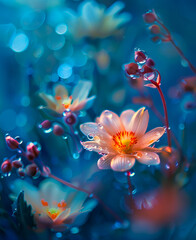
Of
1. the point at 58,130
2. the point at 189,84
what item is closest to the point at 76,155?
the point at 58,130

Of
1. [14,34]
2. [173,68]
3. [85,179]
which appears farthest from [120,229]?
[14,34]

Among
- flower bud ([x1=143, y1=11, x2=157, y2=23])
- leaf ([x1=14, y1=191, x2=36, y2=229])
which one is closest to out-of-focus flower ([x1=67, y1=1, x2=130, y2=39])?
flower bud ([x1=143, y1=11, x2=157, y2=23])

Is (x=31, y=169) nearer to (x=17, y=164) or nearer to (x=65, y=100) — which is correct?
(x=17, y=164)

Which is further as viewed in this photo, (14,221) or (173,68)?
(173,68)

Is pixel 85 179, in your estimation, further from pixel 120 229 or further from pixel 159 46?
pixel 159 46

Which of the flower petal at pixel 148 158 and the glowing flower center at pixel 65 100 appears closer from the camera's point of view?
the flower petal at pixel 148 158

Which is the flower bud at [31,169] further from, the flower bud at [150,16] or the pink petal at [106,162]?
the flower bud at [150,16]

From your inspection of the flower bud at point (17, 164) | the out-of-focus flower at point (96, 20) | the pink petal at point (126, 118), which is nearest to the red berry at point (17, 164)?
the flower bud at point (17, 164)
